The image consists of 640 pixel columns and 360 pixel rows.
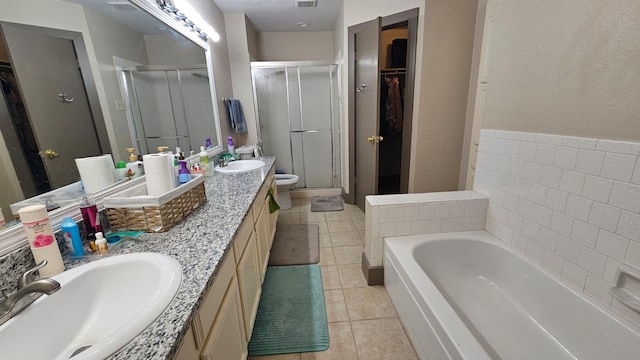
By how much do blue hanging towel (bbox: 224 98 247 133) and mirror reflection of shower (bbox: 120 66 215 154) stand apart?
437 mm

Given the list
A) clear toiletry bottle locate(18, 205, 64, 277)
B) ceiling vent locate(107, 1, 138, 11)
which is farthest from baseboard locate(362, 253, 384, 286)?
ceiling vent locate(107, 1, 138, 11)

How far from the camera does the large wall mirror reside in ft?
2.56

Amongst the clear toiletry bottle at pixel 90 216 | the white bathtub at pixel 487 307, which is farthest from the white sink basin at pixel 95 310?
the white bathtub at pixel 487 307

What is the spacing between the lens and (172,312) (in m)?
Result: 0.62

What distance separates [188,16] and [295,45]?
2.13m

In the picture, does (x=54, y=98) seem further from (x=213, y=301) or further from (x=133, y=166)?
(x=213, y=301)

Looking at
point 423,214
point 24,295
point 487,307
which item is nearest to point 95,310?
point 24,295

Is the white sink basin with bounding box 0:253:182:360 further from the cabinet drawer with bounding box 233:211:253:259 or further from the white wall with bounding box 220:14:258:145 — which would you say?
the white wall with bounding box 220:14:258:145

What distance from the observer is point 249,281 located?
1.34 metres

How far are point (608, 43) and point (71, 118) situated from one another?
2165 millimetres

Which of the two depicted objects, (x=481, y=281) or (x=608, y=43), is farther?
(x=481, y=281)

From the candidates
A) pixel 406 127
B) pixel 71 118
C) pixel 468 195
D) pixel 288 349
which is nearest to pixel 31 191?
pixel 71 118

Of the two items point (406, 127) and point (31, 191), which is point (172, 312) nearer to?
point (31, 191)

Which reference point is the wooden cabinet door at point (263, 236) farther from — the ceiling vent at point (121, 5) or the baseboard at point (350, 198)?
the baseboard at point (350, 198)
